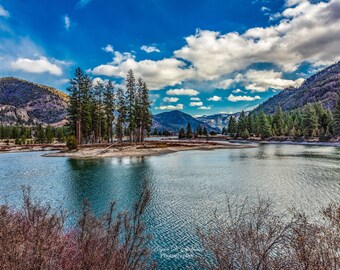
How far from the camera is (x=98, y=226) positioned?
9938mm

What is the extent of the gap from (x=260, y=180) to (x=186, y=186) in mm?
9884

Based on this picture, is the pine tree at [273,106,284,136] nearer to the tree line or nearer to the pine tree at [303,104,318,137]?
the pine tree at [303,104,318,137]

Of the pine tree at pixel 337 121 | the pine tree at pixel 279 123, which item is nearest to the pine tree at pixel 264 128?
the pine tree at pixel 279 123

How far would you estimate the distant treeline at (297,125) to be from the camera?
4309 inches

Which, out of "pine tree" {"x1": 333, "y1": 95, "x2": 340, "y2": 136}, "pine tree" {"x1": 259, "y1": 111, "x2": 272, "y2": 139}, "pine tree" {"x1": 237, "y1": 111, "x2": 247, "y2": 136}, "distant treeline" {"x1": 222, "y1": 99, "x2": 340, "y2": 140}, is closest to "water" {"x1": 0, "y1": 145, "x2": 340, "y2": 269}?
"pine tree" {"x1": 333, "y1": 95, "x2": 340, "y2": 136}

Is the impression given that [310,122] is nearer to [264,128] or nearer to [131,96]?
[264,128]

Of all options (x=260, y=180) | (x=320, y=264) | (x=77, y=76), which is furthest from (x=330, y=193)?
(x=77, y=76)

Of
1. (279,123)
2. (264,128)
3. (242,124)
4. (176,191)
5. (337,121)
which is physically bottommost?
(176,191)

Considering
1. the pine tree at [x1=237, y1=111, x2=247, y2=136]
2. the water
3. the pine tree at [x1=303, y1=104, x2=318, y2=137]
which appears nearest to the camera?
the water

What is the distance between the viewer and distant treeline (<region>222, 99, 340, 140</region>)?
109 meters

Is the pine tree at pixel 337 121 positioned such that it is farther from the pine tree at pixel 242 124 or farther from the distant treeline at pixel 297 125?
the pine tree at pixel 242 124

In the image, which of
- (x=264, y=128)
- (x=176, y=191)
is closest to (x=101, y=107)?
(x=176, y=191)

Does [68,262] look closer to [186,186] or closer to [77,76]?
[186,186]

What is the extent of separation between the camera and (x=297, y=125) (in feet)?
450
